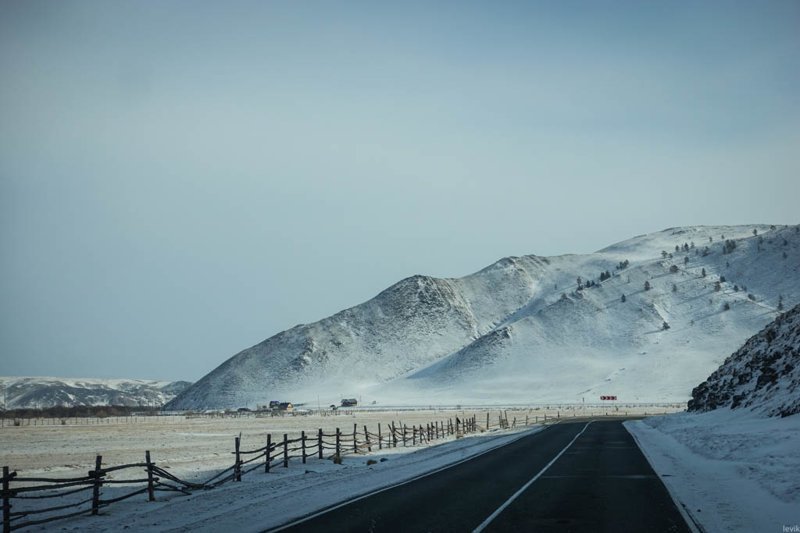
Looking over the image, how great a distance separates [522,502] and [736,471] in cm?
971

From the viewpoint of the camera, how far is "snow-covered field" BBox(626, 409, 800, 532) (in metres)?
15.5

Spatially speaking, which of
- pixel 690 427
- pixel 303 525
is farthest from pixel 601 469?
pixel 690 427

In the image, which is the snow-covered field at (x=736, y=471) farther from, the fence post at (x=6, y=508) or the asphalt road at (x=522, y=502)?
the fence post at (x=6, y=508)

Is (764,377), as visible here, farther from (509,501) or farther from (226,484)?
(226,484)

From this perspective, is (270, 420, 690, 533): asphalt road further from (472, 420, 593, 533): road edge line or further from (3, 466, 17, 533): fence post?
(3, 466, 17, 533): fence post

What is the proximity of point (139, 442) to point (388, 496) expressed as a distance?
40.3 m

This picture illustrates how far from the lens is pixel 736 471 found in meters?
23.4

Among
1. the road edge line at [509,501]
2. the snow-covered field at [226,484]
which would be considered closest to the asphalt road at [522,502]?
the road edge line at [509,501]

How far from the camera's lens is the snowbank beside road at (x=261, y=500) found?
16.8 metres

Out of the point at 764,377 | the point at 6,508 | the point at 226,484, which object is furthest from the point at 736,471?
the point at 764,377

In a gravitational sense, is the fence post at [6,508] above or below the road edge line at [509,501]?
above

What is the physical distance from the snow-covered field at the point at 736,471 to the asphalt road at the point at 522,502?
2.62ft

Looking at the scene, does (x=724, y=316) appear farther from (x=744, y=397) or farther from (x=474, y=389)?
(x=744, y=397)

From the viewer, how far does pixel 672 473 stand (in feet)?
80.0
